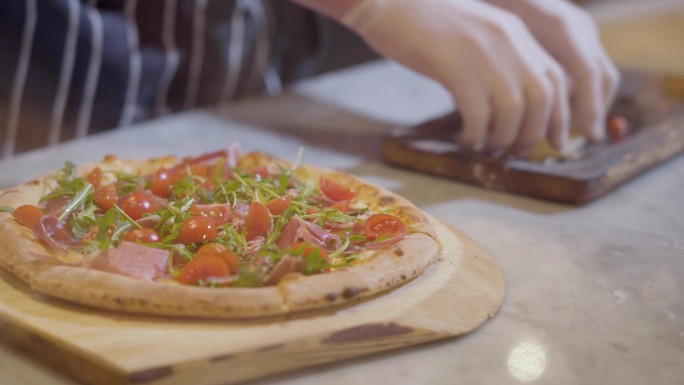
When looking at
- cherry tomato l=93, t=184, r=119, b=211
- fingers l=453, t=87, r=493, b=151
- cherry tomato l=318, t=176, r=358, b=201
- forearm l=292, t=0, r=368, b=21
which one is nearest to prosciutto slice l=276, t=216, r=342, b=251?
cherry tomato l=318, t=176, r=358, b=201

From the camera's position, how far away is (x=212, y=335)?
110 centimetres

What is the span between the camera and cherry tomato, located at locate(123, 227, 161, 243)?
50.9 inches

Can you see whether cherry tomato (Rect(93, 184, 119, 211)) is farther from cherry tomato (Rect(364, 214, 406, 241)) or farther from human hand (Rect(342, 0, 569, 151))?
human hand (Rect(342, 0, 569, 151))

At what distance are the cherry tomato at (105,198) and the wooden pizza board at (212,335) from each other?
23 centimetres

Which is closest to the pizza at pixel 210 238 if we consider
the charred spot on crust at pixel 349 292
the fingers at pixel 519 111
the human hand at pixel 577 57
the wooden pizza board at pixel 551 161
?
the charred spot on crust at pixel 349 292

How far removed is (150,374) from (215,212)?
0.43m

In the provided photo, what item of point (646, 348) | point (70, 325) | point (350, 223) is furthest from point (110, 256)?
point (646, 348)

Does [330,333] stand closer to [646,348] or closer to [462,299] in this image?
[462,299]

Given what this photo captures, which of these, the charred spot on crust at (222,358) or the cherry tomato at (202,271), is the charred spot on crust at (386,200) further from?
the charred spot on crust at (222,358)

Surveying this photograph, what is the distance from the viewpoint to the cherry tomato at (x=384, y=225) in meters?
1.40

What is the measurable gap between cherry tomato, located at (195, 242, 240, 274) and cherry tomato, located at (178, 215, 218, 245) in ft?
0.19

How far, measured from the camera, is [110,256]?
3.97 feet

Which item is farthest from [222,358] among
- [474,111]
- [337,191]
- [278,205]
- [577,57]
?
[577,57]

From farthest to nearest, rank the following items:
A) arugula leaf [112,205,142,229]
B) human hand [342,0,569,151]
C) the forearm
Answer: the forearm → human hand [342,0,569,151] → arugula leaf [112,205,142,229]
